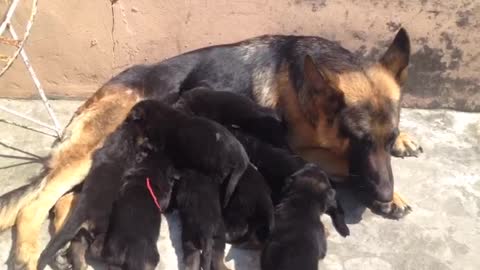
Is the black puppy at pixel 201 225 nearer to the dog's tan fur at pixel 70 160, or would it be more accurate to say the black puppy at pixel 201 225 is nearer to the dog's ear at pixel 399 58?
the dog's tan fur at pixel 70 160

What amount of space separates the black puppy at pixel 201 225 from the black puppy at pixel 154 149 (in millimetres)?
132

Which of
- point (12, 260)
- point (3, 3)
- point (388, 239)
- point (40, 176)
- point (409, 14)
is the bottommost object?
point (388, 239)

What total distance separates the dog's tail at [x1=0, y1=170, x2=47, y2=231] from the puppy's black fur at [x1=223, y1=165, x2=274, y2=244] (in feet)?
4.50

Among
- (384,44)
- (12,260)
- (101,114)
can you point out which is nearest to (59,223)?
(12,260)

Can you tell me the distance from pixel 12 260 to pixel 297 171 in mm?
1964

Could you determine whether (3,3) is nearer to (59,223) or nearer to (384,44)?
(59,223)

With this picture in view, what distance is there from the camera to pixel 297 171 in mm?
4129

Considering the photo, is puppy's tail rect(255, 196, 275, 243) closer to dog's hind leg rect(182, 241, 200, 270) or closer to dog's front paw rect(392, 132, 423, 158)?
dog's hind leg rect(182, 241, 200, 270)

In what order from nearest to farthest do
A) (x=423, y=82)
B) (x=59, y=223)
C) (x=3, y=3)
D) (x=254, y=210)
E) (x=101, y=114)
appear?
1. (x=254, y=210)
2. (x=59, y=223)
3. (x=101, y=114)
4. (x=3, y=3)
5. (x=423, y=82)

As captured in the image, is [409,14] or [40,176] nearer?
[40,176]

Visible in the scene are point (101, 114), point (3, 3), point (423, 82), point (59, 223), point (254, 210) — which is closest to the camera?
point (254, 210)

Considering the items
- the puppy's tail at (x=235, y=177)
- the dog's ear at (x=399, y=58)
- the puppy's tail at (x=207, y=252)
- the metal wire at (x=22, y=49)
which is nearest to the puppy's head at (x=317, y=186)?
the puppy's tail at (x=235, y=177)

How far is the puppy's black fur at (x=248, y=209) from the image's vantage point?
391 centimetres

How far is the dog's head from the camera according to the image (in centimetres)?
430
